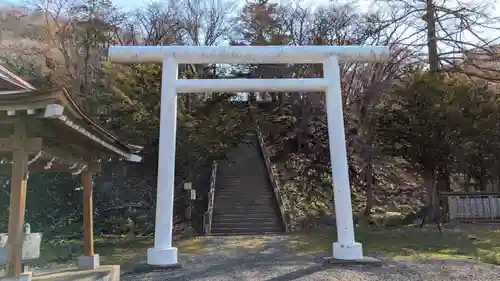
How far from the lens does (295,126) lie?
82.6 ft

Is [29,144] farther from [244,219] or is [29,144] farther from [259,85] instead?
[244,219]

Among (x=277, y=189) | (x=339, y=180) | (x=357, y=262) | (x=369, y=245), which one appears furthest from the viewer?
(x=277, y=189)

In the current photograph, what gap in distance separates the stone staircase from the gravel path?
576 centimetres

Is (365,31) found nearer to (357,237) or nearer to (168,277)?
(357,237)

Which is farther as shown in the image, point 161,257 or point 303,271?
point 161,257

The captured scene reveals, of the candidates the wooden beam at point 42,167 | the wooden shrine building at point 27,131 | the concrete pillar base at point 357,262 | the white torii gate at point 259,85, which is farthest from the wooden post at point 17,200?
the concrete pillar base at point 357,262

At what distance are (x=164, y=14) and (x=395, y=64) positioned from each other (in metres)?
12.7

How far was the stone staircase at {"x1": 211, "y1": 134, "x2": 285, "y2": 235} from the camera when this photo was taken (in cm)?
1556

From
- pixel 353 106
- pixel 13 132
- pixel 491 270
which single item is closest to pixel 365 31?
pixel 353 106

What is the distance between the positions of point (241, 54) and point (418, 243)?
7.21 meters

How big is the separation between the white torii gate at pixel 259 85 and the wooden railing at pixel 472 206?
8.78 meters

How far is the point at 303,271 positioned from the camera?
775 cm

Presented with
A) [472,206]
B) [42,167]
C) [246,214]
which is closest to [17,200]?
[42,167]

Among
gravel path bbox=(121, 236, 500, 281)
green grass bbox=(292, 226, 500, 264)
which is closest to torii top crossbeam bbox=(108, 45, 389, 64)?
gravel path bbox=(121, 236, 500, 281)
